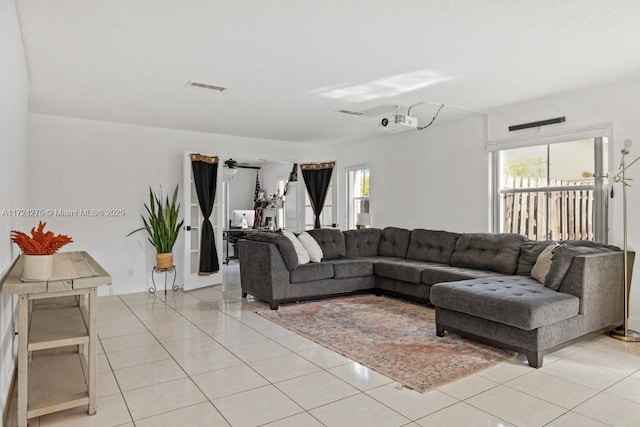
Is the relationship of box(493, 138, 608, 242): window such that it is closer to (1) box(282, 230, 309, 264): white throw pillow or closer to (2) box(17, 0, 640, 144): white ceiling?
(2) box(17, 0, 640, 144): white ceiling

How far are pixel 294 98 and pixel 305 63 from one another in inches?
43.1

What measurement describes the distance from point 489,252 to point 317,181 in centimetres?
370

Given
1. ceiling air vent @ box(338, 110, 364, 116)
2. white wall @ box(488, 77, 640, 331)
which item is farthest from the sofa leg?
ceiling air vent @ box(338, 110, 364, 116)

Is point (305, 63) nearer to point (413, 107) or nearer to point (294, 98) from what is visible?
point (294, 98)

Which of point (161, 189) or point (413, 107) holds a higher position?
point (413, 107)

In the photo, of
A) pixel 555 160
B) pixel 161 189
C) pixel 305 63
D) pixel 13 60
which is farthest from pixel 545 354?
pixel 161 189

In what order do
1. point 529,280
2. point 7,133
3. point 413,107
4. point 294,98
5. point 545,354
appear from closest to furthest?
point 7,133
point 545,354
point 529,280
point 294,98
point 413,107

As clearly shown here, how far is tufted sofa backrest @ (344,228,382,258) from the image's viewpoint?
600 cm

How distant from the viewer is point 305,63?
3.52 metres

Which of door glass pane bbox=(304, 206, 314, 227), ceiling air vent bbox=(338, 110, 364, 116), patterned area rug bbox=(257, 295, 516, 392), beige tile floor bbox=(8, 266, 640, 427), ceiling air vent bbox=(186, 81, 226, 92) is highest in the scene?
ceiling air vent bbox=(338, 110, 364, 116)

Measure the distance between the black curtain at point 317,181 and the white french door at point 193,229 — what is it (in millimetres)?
1756

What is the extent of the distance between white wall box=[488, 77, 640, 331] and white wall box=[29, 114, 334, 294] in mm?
5045

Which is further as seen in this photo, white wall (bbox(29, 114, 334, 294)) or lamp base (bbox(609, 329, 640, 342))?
white wall (bbox(29, 114, 334, 294))

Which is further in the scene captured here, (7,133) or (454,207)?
(454,207)
